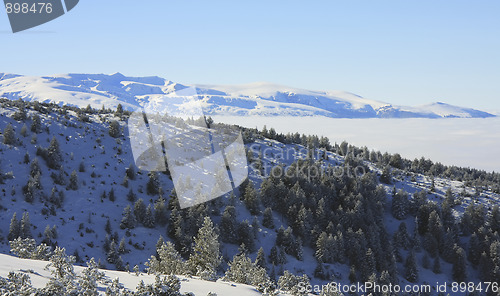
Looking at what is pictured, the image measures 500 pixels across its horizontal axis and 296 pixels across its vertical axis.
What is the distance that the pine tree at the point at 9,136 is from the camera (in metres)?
77.5

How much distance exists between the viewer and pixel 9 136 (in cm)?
7769

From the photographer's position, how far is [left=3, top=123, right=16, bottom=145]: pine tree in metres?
77.5

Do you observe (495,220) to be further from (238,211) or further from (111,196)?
(111,196)

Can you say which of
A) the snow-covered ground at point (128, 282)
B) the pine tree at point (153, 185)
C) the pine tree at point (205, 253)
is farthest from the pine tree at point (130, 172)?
the snow-covered ground at point (128, 282)

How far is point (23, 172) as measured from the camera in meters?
73.1

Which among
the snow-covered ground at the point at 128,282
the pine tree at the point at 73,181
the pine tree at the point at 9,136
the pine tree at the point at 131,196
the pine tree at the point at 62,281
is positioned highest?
the pine tree at the point at 62,281

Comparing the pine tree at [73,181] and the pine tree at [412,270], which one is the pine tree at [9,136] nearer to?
the pine tree at [73,181]

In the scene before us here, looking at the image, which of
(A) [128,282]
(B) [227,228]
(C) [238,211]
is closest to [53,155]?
(B) [227,228]

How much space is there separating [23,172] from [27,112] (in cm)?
2858

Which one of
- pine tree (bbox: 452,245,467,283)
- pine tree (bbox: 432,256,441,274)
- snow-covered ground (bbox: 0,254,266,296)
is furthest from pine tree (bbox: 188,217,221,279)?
pine tree (bbox: 452,245,467,283)

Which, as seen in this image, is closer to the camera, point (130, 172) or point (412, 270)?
point (412, 270)

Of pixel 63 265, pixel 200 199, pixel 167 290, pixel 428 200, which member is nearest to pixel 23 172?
pixel 200 199

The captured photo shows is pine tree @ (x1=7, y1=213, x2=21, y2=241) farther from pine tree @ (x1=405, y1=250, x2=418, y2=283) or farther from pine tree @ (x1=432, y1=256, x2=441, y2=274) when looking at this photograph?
pine tree @ (x1=432, y1=256, x2=441, y2=274)

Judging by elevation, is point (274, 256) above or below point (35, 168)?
below
